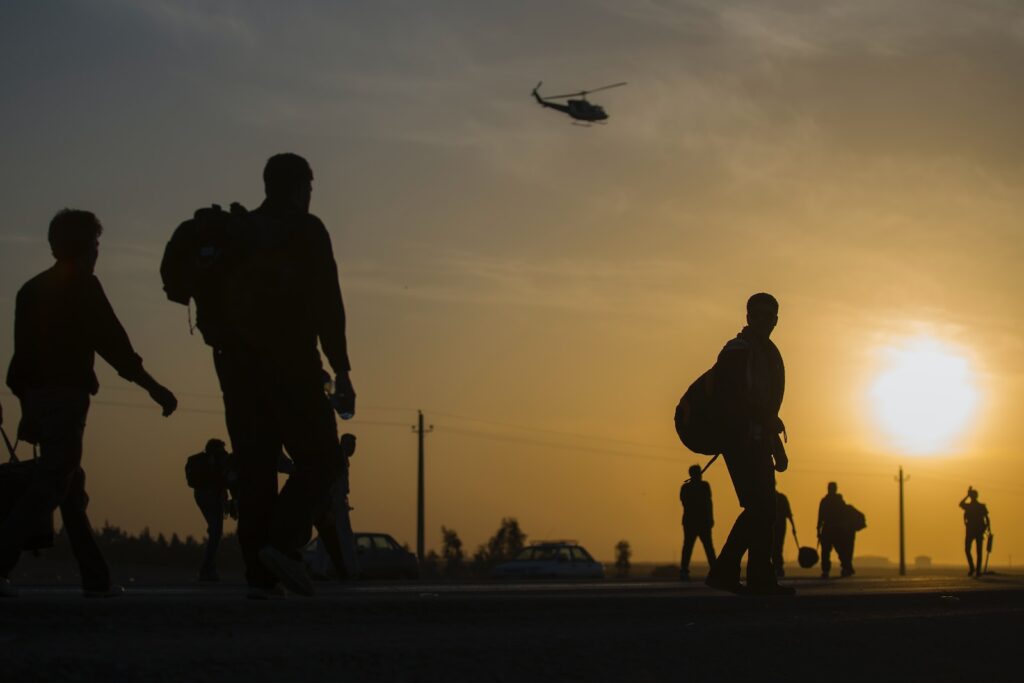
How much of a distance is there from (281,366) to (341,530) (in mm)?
13496

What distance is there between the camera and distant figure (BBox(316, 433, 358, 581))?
58.0ft

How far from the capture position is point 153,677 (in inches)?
151

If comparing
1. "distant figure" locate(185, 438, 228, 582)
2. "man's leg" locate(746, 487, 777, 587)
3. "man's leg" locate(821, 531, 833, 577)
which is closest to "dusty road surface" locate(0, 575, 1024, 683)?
"man's leg" locate(746, 487, 777, 587)

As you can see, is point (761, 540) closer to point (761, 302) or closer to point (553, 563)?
point (761, 302)

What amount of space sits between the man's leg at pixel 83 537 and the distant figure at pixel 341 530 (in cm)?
888

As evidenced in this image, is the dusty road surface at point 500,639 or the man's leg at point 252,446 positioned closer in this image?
the dusty road surface at point 500,639

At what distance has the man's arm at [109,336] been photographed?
7348 millimetres

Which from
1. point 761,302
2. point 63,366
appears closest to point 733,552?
point 761,302

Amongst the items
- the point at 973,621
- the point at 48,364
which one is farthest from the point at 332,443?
the point at 973,621

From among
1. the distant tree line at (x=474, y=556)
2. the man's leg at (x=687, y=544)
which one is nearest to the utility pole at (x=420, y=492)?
the distant tree line at (x=474, y=556)

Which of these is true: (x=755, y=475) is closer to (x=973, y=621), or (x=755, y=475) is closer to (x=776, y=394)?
(x=776, y=394)

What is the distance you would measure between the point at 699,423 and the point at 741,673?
4.04 meters

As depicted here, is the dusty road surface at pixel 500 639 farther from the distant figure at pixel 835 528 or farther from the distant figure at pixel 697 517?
the distant figure at pixel 835 528

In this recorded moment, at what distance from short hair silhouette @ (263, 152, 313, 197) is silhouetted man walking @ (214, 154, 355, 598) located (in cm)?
15
